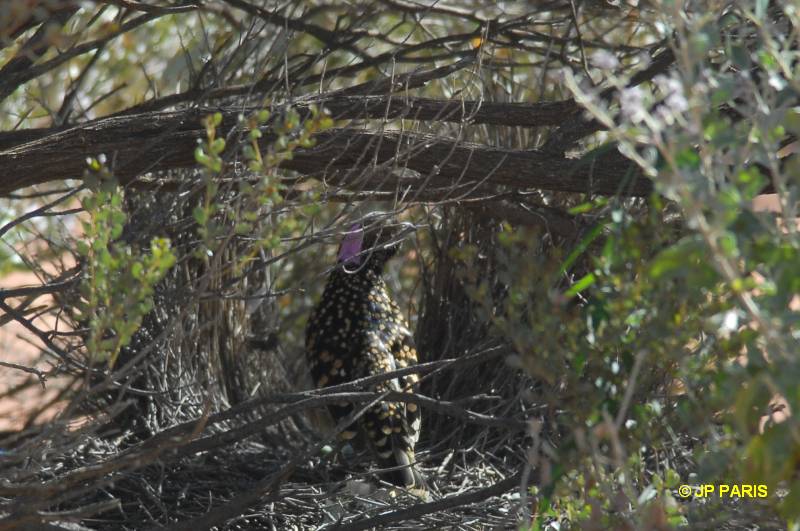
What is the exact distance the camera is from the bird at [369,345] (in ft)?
9.89

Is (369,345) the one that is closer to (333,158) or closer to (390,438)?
(390,438)

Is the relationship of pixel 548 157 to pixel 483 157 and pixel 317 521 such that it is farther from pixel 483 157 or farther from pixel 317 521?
pixel 317 521

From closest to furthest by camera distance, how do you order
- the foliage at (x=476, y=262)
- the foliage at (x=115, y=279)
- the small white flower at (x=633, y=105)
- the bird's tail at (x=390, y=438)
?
the small white flower at (x=633, y=105) < the foliage at (x=476, y=262) < the foliage at (x=115, y=279) < the bird's tail at (x=390, y=438)

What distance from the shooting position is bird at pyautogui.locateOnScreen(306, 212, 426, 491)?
9.89 ft

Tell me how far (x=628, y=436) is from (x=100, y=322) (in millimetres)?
860

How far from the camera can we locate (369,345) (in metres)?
3.19

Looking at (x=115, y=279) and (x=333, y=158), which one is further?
(x=333, y=158)

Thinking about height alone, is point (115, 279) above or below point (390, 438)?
above

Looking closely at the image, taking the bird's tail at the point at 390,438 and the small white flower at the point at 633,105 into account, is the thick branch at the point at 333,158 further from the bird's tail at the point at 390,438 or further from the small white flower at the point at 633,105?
the small white flower at the point at 633,105

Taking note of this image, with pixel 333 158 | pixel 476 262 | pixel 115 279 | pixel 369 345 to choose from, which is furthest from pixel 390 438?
pixel 115 279

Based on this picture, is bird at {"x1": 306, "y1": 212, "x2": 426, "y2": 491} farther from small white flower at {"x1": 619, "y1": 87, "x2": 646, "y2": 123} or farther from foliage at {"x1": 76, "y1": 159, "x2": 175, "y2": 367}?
small white flower at {"x1": 619, "y1": 87, "x2": 646, "y2": 123}

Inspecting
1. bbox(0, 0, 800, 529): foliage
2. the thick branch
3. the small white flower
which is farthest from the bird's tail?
the small white flower

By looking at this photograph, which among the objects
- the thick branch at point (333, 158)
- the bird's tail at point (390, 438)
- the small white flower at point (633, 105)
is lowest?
the bird's tail at point (390, 438)

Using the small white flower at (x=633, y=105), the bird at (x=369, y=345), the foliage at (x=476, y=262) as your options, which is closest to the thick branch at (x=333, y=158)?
the foliage at (x=476, y=262)
